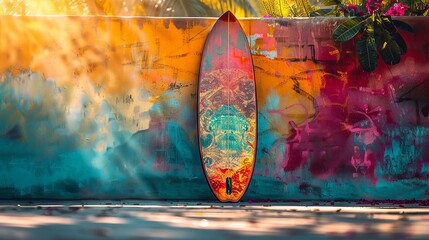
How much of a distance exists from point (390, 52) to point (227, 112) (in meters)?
2.01

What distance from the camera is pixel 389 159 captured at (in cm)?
1218

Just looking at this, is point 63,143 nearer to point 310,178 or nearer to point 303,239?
point 310,178

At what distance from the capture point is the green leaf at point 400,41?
39.4ft

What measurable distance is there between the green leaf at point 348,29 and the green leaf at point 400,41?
1.29 ft

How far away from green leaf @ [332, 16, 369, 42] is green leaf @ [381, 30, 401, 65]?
12.5 inches

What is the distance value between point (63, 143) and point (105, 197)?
31.4 inches

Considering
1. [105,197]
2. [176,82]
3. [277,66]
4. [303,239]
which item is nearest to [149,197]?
[105,197]

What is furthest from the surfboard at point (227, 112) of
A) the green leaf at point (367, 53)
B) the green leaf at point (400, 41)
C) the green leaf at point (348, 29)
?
the green leaf at point (400, 41)

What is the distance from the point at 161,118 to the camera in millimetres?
12094

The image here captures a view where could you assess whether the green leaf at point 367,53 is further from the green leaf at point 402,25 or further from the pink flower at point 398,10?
the pink flower at point 398,10

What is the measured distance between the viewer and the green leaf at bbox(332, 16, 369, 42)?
12.0 meters

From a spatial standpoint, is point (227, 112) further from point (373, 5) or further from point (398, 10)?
point (398, 10)

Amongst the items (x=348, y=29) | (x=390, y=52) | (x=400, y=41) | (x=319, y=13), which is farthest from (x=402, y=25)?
(x=319, y=13)

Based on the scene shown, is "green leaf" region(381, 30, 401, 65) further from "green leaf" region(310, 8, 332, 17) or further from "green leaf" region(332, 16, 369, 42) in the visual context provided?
"green leaf" region(310, 8, 332, 17)
